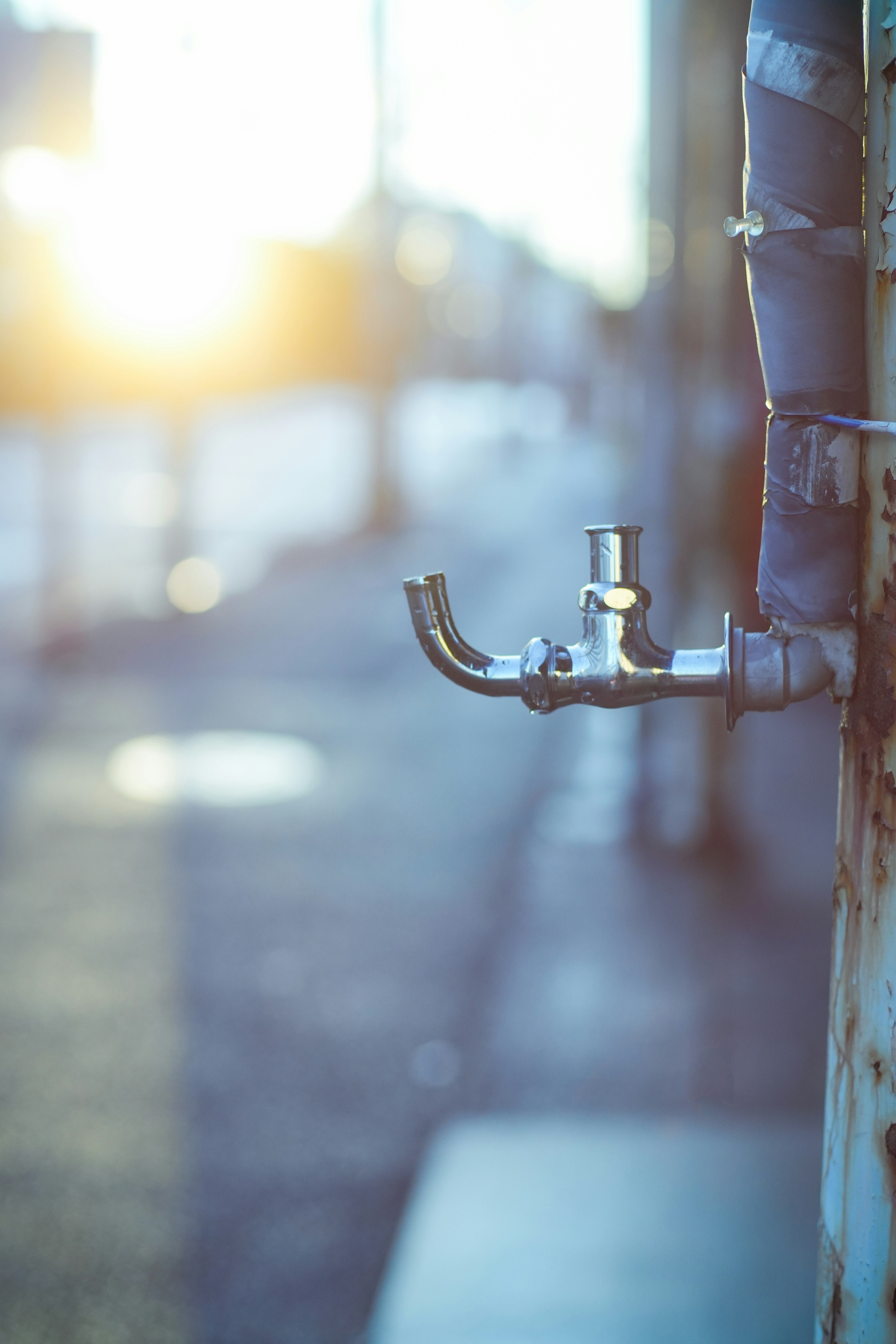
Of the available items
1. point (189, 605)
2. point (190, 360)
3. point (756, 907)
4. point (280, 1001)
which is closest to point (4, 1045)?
point (280, 1001)

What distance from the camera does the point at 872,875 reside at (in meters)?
1.23

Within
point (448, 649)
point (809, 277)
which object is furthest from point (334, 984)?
point (809, 277)

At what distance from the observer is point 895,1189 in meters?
1.23

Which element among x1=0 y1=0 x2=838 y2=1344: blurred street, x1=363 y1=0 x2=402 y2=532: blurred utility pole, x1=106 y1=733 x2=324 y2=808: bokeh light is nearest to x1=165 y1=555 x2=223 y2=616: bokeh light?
x1=0 y1=0 x2=838 y2=1344: blurred street

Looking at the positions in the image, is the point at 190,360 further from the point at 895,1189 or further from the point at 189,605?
the point at 895,1189

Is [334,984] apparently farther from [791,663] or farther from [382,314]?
[382,314]

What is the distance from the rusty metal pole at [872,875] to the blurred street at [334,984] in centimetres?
190

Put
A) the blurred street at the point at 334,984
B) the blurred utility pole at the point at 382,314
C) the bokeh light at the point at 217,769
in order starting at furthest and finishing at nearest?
1. the blurred utility pole at the point at 382,314
2. the bokeh light at the point at 217,769
3. the blurred street at the point at 334,984

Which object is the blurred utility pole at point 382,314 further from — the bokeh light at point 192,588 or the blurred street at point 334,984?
the blurred street at point 334,984

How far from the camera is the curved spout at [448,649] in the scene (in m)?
1.30

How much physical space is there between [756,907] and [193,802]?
2868 millimetres

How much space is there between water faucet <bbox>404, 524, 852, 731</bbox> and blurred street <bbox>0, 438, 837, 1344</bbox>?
208cm

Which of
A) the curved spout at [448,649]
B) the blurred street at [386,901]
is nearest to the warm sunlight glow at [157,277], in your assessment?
the blurred street at [386,901]

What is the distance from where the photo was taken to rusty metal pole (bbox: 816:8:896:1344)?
1.19m
